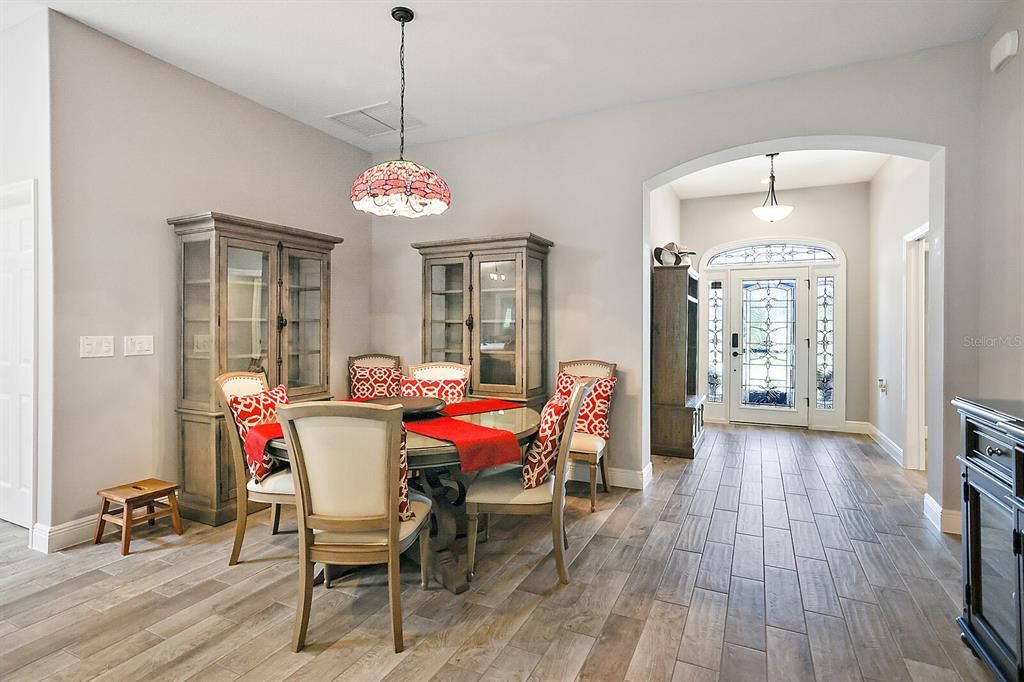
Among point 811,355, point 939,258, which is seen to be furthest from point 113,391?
point 811,355

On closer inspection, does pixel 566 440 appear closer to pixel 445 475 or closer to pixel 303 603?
pixel 445 475

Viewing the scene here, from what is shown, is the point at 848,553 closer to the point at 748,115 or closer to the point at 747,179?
the point at 748,115

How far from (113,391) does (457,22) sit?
3.06 metres

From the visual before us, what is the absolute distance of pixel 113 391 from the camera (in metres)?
3.37

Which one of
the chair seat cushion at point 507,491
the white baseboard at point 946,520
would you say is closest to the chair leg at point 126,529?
the chair seat cushion at point 507,491

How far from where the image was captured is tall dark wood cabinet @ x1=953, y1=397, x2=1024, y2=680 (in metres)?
1.79

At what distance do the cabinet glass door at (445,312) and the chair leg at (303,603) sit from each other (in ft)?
8.48

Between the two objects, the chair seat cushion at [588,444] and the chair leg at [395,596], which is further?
the chair seat cushion at [588,444]

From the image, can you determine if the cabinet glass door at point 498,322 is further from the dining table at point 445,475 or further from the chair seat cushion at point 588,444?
the dining table at point 445,475

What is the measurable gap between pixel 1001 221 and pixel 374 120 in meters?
4.33

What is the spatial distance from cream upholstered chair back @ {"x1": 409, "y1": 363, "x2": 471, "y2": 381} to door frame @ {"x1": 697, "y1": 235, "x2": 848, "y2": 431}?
146 inches

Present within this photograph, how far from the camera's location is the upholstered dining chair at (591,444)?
12.5 ft

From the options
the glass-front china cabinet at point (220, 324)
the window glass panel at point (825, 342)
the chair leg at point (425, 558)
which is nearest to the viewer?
the chair leg at point (425, 558)

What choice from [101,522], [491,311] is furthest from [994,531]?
[101,522]
